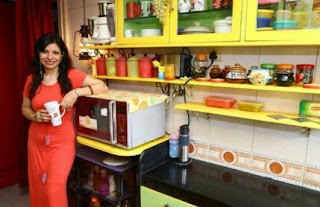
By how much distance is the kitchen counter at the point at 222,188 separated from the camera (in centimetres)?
127

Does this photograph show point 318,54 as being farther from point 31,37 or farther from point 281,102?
point 31,37

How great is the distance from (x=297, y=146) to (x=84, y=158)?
→ 133 cm

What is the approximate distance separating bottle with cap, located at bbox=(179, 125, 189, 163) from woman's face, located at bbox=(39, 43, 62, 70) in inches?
36.8

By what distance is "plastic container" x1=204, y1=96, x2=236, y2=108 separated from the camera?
1.51m

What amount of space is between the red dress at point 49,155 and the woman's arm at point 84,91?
66 millimetres

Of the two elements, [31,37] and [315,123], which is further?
[31,37]

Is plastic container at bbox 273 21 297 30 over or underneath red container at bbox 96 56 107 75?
over

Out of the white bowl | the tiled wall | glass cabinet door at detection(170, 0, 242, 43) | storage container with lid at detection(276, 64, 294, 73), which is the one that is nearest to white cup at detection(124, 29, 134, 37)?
the white bowl

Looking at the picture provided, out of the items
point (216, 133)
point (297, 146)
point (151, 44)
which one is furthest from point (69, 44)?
point (297, 146)

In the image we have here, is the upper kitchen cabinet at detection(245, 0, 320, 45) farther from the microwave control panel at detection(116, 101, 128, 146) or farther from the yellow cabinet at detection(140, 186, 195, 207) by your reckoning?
the yellow cabinet at detection(140, 186, 195, 207)

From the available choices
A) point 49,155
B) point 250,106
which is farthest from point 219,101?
point 49,155

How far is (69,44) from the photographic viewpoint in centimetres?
252

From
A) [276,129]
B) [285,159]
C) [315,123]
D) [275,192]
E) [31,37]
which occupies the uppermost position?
[31,37]

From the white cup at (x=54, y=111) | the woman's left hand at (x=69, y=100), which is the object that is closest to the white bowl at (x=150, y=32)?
the woman's left hand at (x=69, y=100)
